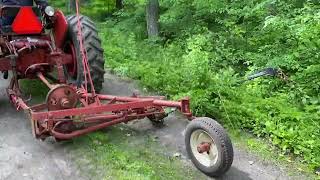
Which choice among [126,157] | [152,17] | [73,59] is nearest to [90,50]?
[73,59]

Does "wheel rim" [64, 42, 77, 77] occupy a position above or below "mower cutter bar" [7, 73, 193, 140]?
above

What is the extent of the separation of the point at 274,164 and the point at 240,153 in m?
0.43

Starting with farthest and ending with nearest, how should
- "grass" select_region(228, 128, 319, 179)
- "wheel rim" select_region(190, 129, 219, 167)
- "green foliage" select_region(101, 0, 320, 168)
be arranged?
1. "green foliage" select_region(101, 0, 320, 168)
2. "grass" select_region(228, 128, 319, 179)
3. "wheel rim" select_region(190, 129, 219, 167)

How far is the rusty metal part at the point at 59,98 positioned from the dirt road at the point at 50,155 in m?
0.48

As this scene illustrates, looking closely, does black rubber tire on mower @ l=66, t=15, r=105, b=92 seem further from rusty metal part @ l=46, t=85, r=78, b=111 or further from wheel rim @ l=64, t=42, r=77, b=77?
rusty metal part @ l=46, t=85, r=78, b=111

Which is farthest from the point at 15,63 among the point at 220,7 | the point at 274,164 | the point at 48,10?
the point at 220,7

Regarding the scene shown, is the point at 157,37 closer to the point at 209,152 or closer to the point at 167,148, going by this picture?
the point at 167,148

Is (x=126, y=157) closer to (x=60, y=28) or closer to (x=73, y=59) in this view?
(x=73, y=59)

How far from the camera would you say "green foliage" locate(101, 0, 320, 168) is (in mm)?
5434

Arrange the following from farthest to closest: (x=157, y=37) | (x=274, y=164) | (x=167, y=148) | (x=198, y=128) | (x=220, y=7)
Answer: (x=157, y=37) < (x=220, y=7) < (x=167, y=148) < (x=274, y=164) < (x=198, y=128)

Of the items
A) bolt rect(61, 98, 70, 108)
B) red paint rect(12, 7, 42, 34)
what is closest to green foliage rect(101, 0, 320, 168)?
bolt rect(61, 98, 70, 108)

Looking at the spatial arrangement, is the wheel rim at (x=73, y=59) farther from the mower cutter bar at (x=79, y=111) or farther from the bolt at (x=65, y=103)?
the bolt at (x=65, y=103)

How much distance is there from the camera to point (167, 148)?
5.11m

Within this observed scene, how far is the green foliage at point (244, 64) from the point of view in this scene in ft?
17.8
